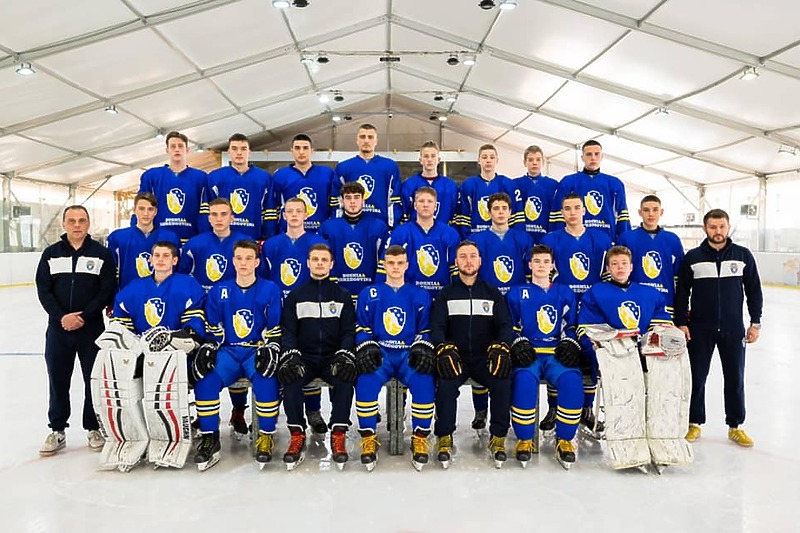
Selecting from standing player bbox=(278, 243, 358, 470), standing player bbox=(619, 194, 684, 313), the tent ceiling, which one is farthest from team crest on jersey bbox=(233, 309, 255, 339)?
the tent ceiling

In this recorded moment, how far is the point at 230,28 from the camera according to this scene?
8977mm

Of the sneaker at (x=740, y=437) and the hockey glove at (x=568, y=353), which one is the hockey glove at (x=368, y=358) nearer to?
the hockey glove at (x=568, y=353)

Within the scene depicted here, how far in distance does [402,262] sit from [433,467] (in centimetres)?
125

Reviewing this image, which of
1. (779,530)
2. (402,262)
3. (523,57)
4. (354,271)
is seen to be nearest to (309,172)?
(354,271)

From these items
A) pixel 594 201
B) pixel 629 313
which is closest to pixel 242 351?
pixel 629 313

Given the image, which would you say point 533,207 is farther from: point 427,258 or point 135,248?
point 135,248

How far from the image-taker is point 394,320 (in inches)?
137

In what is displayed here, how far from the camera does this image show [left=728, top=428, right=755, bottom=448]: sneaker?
359 cm

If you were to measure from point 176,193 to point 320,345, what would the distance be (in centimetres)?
174

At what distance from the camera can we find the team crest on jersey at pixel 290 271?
152 inches

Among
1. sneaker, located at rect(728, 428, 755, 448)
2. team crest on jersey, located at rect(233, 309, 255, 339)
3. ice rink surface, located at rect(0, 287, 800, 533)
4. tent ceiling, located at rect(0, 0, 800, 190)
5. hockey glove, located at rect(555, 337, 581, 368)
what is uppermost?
tent ceiling, located at rect(0, 0, 800, 190)

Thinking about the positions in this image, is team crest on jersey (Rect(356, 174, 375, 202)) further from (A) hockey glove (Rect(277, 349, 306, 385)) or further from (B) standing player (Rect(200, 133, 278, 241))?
(A) hockey glove (Rect(277, 349, 306, 385))

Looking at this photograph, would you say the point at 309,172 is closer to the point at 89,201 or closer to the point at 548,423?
the point at 548,423

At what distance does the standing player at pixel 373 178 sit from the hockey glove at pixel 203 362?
1663 millimetres
